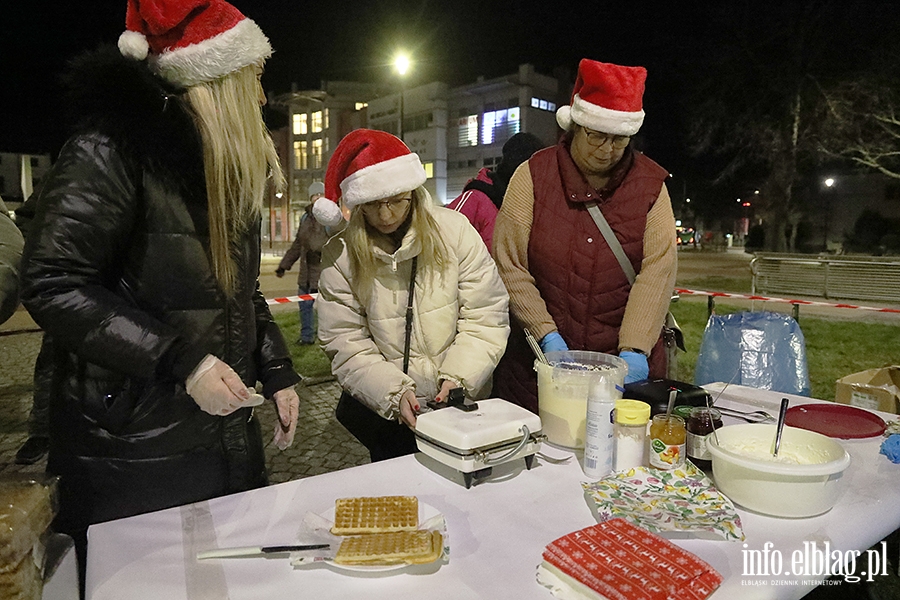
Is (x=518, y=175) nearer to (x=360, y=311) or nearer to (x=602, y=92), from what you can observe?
(x=602, y=92)

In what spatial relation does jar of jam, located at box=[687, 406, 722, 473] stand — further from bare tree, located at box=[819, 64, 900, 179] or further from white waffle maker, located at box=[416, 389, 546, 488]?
bare tree, located at box=[819, 64, 900, 179]

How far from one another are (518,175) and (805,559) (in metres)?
1.90

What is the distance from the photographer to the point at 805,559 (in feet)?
4.13

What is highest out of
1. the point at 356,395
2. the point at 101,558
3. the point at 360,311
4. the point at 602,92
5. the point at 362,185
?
the point at 602,92

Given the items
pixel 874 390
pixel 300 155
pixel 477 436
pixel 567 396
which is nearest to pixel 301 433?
pixel 567 396

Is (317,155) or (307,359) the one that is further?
(317,155)

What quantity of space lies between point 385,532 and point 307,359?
6045mm

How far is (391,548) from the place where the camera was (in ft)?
3.94

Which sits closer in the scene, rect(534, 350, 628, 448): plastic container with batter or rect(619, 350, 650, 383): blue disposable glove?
rect(534, 350, 628, 448): plastic container with batter

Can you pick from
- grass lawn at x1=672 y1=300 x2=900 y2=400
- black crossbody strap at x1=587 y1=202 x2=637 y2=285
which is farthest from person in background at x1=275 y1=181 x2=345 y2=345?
black crossbody strap at x1=587 y1=202 x2=637 y2=285

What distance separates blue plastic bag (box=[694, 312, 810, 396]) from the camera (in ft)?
10.3

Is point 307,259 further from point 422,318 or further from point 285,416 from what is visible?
point 285,416

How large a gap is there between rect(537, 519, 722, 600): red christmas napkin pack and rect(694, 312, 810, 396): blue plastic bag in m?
2.18

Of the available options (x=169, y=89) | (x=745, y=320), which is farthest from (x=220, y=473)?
(x=745, y=320)
